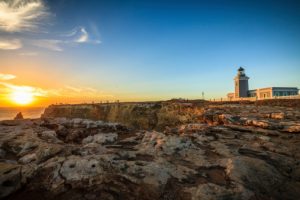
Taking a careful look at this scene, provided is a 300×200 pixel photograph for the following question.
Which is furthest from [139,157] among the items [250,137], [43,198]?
[250,137]

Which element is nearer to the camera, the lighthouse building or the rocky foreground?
the rocky foreground

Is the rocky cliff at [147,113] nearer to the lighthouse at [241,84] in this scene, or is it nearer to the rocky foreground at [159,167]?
the rocky foreground at [159,167]

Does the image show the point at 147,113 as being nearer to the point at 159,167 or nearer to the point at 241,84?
the point at 159,167

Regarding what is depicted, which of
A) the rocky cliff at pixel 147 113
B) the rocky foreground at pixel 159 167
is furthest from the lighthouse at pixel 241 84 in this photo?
the rocky foreground at pixel 159 167

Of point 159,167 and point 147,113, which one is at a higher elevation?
point 147,113

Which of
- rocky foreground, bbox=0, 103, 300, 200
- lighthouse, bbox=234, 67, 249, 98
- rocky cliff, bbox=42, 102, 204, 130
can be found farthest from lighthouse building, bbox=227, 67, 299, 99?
rocky foreground, bbox=0, 103, 300, 200

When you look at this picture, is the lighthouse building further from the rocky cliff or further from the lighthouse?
the rocky cliff

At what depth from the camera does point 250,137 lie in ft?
34.9

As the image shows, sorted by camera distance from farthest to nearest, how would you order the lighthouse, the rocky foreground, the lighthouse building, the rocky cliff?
the lighthouse, the lighthouse building, the rocky cliff, the rocky foreground

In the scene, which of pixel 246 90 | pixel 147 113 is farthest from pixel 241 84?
pixel 147 113

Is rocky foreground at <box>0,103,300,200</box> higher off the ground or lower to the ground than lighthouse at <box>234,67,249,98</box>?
lower

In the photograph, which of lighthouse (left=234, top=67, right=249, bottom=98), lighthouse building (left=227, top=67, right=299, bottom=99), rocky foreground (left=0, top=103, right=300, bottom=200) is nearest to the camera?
rocky foreground (left=0, top=103, right=300, bottom=200)

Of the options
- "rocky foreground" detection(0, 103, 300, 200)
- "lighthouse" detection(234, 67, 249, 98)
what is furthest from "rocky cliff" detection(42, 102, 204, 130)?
"lighthouse" detection(234, 67, 249, 98)

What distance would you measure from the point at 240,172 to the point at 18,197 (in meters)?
7.47
